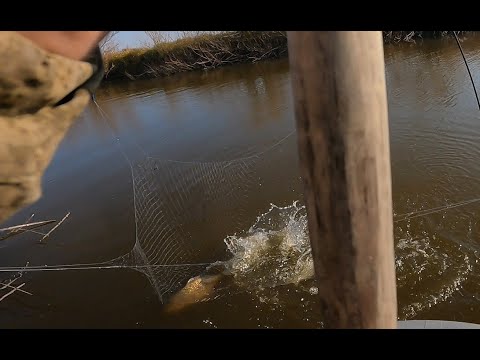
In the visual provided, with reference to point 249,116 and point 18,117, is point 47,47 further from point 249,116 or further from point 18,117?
point 249,116

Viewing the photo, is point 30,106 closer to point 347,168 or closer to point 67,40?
point 67,40

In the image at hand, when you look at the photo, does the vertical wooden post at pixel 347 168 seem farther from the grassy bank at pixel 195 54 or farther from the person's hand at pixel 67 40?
the grassy bank at pixel 195 54

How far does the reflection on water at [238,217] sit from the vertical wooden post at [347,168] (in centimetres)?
293

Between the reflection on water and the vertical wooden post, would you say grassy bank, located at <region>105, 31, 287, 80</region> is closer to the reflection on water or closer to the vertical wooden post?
the reflection on water

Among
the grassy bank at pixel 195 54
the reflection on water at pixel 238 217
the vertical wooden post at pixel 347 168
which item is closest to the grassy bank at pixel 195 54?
the grassy bank at pixel 195 54

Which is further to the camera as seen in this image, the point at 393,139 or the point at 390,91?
the point at 390,91

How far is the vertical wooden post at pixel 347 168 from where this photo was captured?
2.71ft

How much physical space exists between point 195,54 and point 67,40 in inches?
771

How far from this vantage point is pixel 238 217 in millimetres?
5676

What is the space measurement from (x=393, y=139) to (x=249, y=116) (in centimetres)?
418

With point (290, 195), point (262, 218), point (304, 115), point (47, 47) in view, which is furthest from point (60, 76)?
point (290, 195)

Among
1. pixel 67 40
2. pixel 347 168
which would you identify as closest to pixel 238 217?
pixel 347 168

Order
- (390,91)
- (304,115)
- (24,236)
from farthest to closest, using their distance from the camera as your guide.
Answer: (390,91) → (24,236) → (304,115)

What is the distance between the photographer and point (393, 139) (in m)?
6.82
